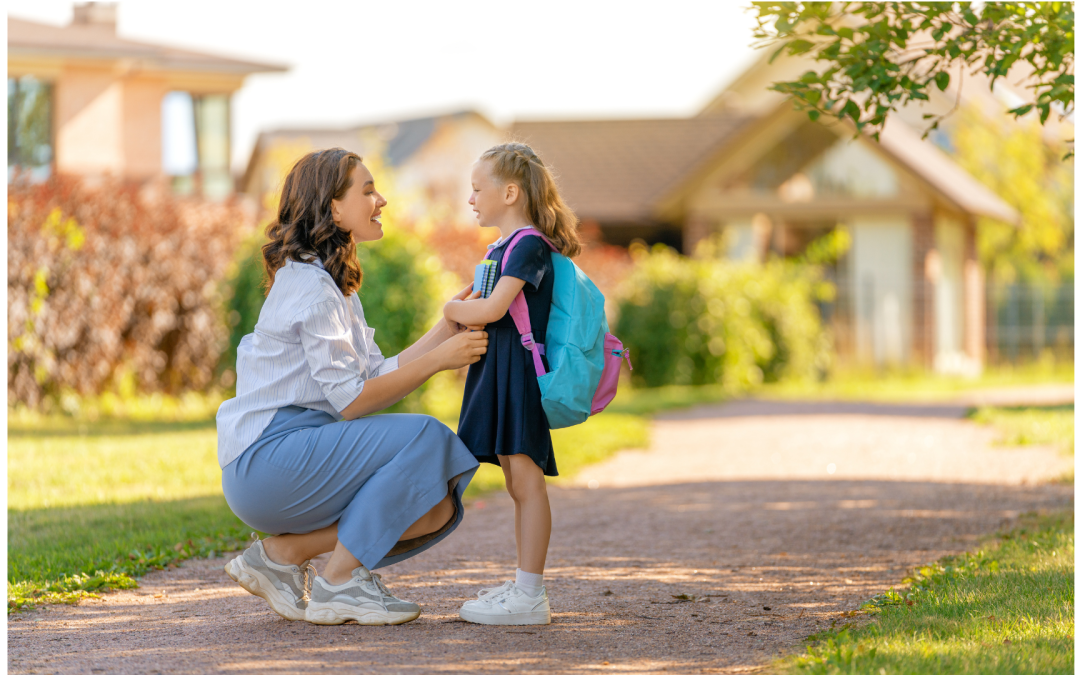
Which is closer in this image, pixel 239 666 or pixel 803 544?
pixel 239 666

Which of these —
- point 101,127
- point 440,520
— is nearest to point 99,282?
point 440,520

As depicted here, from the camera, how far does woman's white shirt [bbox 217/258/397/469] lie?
3600 millimetres

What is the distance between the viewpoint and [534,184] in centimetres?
391

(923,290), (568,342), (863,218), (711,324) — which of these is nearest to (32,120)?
(711,324)

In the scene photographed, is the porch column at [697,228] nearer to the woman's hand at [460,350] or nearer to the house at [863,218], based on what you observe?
the house at [863,218]

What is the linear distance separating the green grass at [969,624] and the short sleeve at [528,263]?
145 cm

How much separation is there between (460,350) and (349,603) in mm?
914

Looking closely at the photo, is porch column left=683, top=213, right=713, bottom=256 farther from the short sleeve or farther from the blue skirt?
the blue skirt

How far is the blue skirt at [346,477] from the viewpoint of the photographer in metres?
3.61

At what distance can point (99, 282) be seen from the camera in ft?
34.3

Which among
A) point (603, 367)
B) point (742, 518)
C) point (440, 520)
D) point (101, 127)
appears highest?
point (101, 127)

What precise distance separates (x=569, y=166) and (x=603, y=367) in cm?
2085

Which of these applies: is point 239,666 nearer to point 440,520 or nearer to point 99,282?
point 440,520

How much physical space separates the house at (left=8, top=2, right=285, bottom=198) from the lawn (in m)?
Answer: 8.28
